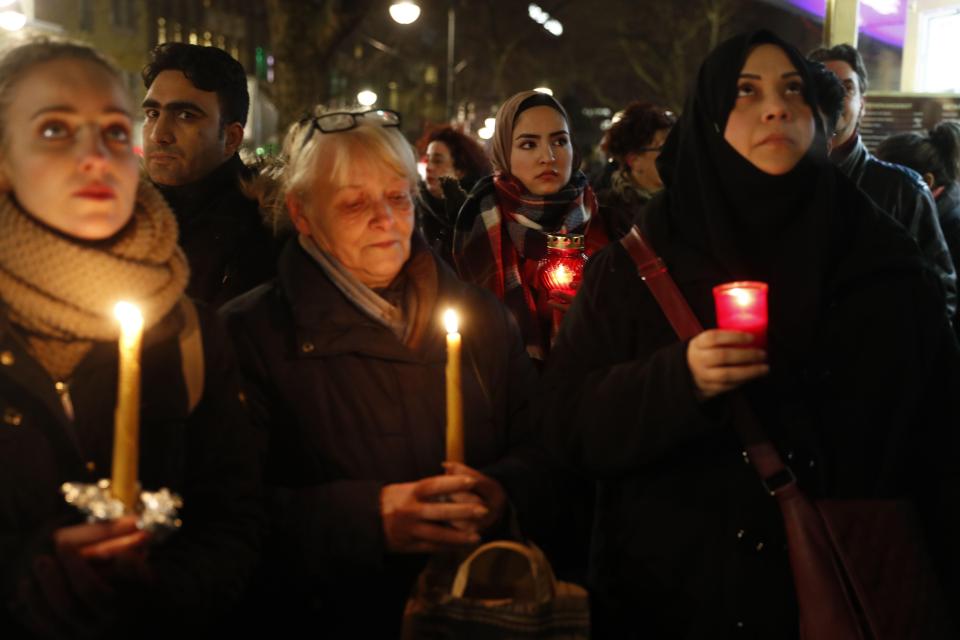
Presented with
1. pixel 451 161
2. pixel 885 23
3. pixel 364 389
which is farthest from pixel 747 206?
pixel 885 23

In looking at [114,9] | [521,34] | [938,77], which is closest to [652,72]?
[521,34]

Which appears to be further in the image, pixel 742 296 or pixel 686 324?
pixel 686 324

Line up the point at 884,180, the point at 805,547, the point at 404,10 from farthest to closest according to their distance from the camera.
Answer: the point at 404,10 → the point at 884,180 → the point at 805,547

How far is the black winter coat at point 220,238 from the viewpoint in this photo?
4051 mm

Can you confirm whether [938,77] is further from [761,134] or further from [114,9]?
[114,9]

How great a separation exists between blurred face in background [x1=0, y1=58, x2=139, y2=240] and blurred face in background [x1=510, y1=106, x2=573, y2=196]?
11.2ft

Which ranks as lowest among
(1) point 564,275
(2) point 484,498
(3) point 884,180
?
(2) point 484,498

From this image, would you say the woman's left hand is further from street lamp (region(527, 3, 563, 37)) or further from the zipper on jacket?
street lamp (region(527, 3, 563, 37))

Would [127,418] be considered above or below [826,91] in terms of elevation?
below

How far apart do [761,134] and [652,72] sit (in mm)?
48621

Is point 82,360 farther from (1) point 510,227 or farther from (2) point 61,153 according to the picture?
(1) point 510,227

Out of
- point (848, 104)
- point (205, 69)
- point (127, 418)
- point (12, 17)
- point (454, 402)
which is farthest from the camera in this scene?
point (12, 17)

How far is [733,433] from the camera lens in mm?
2705

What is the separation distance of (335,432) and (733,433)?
3.67 ft
